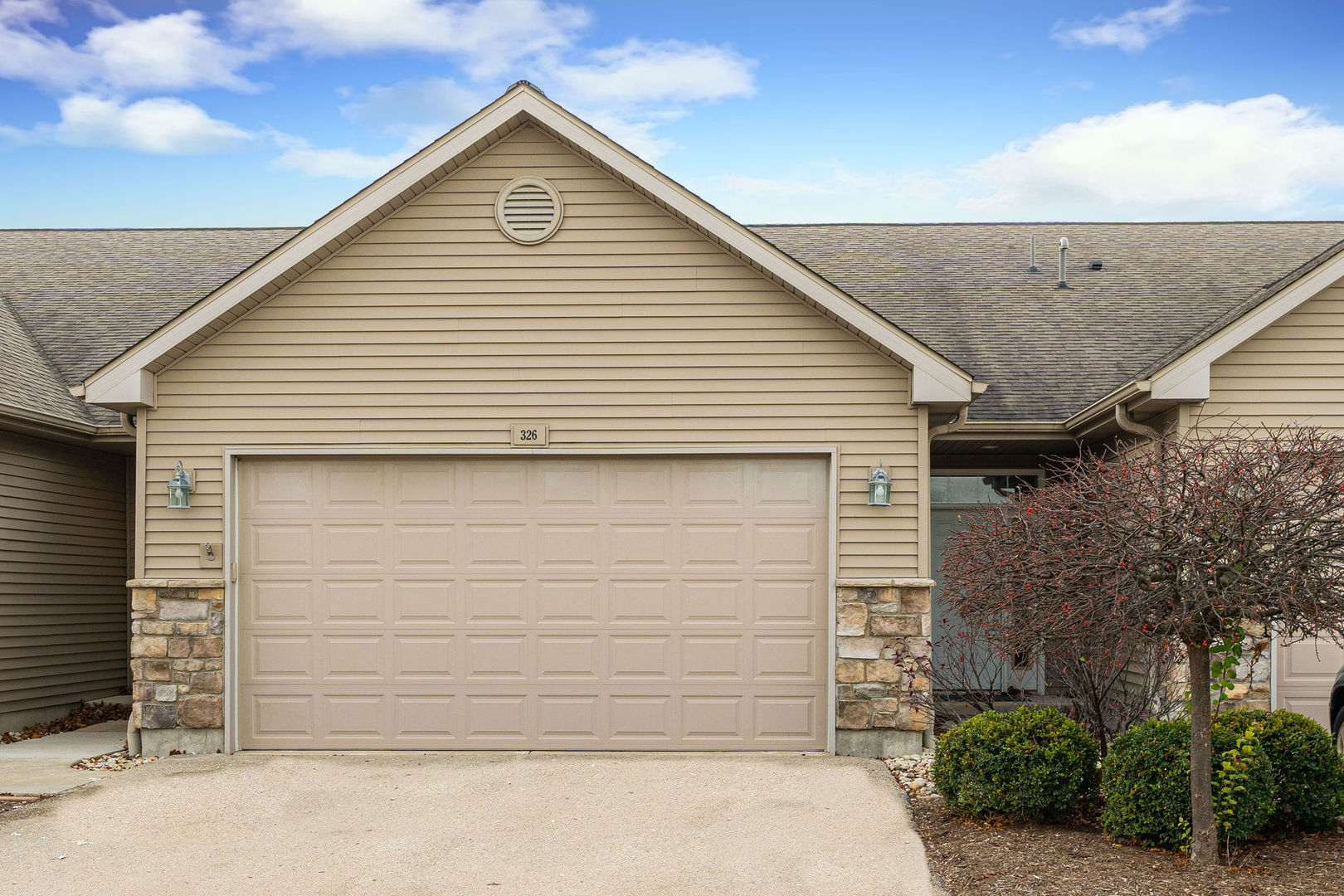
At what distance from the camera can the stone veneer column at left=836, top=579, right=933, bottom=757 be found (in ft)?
27.3

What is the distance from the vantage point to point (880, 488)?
8.36 meters

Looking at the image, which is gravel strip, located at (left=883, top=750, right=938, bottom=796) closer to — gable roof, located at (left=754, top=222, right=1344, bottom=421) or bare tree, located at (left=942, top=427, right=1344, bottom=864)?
bare tree, located at (left=942, top=427, right=1344, bottom=864)

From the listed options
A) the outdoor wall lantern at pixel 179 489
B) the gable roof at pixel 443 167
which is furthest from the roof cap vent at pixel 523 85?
the outdoor wall lantern at pixel 179 489

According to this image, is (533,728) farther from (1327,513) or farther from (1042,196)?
(1042,196)

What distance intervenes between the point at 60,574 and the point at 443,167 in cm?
573

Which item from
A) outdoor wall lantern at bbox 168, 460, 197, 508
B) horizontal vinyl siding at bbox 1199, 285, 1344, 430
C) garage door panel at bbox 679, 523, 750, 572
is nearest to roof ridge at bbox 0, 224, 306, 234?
outdoor wall lantern at bbox 168, 460, 197, 508

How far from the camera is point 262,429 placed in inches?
339

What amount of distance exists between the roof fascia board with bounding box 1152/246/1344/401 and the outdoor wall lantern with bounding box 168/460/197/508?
7587 millimetres

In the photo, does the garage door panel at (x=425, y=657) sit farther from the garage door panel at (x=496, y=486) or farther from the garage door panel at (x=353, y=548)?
the garage door panel at (x=496, y=486)

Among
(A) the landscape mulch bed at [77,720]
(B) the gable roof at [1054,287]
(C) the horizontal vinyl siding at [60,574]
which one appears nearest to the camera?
(A) the landscape mulch bed at [77,720]

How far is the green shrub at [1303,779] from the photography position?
5836 millimetres

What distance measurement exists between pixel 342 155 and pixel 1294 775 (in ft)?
106

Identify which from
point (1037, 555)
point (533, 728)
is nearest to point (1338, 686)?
point (1037, 555)

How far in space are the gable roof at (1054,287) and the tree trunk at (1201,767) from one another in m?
3.74
